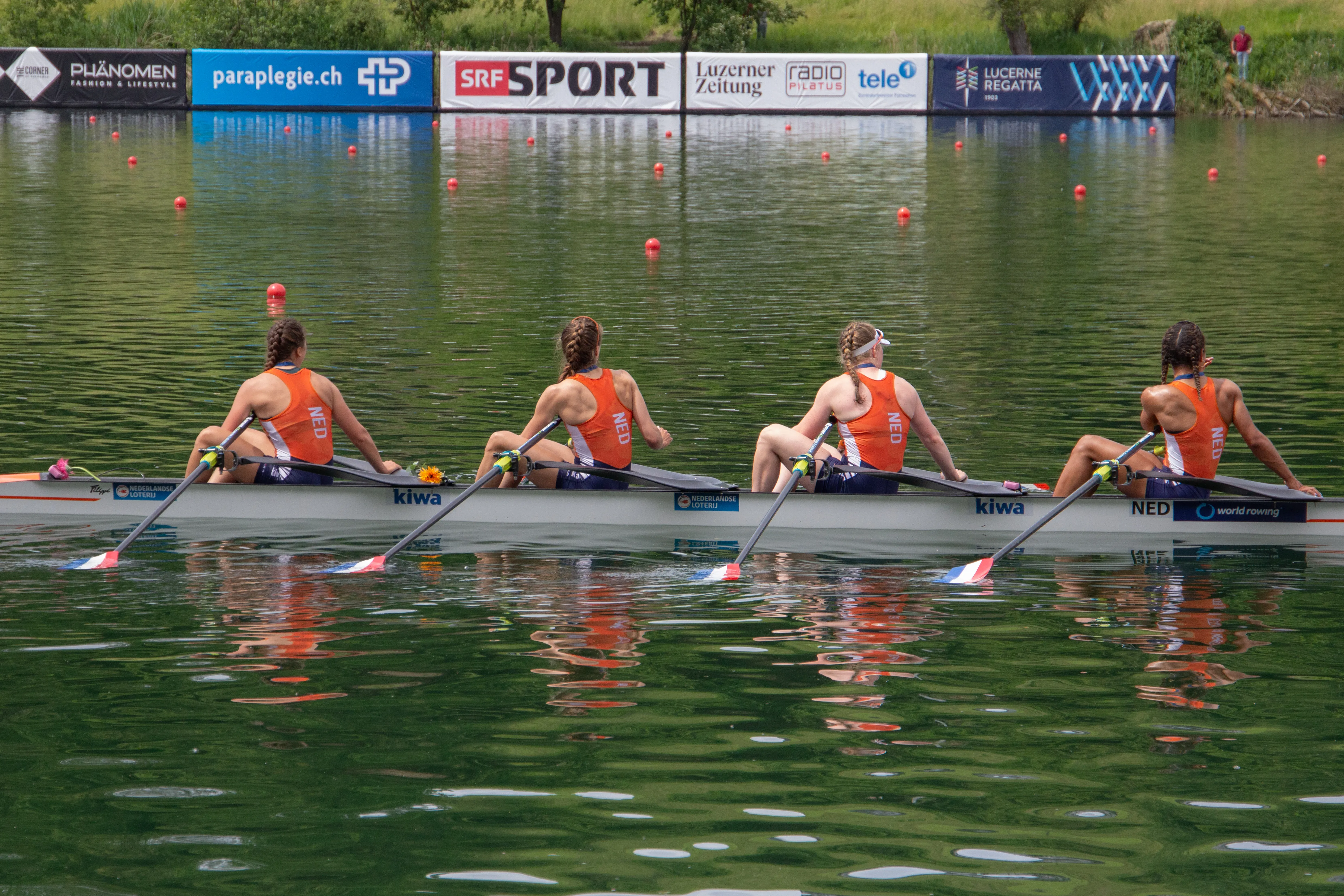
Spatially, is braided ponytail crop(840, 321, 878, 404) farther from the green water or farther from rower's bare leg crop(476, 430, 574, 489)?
rower's bare leg crop(476, 430, 574, 489)

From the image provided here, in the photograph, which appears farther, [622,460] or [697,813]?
[622,460]

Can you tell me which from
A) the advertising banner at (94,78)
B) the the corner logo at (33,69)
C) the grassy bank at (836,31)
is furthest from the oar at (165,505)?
the grassy bank at (836,31)

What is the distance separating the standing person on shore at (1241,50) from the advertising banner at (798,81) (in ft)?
36.6

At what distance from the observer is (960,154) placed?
3747 cm

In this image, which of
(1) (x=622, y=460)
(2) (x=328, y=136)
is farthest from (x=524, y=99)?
(1) (x=622, y=460)

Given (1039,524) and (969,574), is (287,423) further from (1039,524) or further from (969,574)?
(1039,524)

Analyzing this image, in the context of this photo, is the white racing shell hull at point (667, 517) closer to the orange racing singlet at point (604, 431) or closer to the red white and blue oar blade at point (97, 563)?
the orange racing singlet at point (604, 431)

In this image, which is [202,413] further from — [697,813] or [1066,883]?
[1066,883]

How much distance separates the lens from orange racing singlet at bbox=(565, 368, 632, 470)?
392 inches

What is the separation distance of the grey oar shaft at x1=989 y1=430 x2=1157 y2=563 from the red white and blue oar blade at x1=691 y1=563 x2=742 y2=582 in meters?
1.51

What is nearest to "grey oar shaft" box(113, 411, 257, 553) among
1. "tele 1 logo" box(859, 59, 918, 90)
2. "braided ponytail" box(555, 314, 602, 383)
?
"braided ponytail" box(555, 314, 602, 383)

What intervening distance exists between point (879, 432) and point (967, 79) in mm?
41781

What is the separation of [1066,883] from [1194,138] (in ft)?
132

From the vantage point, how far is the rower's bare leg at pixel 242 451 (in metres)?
10.2
